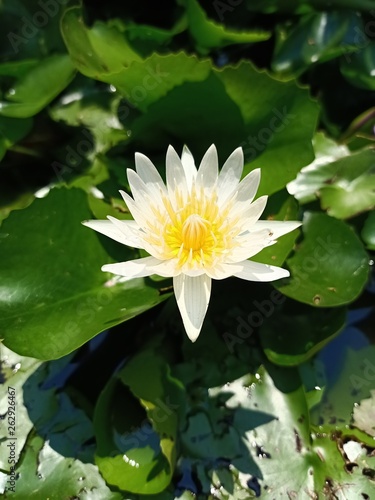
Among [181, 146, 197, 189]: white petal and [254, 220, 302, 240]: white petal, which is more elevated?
[181, 146, 197, 189]: white petal

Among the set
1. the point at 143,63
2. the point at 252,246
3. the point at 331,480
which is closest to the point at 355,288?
the point at 252,246

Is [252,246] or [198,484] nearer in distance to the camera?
[252,246]

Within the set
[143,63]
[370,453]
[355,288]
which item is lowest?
[370,453]

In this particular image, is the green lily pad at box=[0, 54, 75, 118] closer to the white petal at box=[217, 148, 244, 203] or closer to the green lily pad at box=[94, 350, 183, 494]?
the white petal at box=[217, 148, 244, 203]

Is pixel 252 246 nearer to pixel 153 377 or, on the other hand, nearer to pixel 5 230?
pixel 153 377

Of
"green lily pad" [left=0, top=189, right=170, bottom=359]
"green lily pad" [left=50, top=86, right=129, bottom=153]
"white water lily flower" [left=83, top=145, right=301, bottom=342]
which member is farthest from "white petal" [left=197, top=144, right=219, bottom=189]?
"green lily pad" [left=50, top=86, right=129, bottom=153]

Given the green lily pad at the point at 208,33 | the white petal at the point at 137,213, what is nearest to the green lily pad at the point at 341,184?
the green lily pad at the point at 208,33

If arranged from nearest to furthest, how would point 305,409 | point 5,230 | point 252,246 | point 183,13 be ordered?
point 252,246 < point 5,230 < point 305,409 < point 183,13
